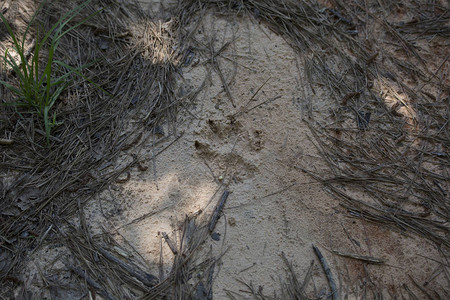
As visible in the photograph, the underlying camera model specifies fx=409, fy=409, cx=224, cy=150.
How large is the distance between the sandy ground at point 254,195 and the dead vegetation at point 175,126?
6cm

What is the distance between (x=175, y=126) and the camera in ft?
7.19

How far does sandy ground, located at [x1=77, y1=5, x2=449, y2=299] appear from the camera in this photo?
6.06ft

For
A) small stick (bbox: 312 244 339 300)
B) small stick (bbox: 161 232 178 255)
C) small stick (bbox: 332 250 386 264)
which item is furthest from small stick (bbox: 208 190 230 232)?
small stick (bbox: 332 250 386 264)

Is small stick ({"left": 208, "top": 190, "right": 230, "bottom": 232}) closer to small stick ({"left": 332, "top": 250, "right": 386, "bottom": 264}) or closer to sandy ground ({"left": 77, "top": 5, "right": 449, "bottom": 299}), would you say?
sandy ground ({"left": 77, "top": 5, "right": 449, "bottom": 299})

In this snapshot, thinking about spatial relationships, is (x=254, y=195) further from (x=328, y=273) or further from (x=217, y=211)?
(x=328, y=273)

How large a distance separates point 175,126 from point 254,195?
567 mm

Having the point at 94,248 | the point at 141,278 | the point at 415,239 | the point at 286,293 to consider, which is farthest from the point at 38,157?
the point at 415,239

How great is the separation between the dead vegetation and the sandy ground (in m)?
0.06

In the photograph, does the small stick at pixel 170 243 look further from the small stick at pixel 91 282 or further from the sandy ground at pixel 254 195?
the small stick at pixel 91 282

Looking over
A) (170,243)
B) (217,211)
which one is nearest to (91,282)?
(170,243)

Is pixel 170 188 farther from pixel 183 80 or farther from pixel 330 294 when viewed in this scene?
pixel 330 294

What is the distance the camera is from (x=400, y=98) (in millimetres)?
2371

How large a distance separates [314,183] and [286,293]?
0.57 metres

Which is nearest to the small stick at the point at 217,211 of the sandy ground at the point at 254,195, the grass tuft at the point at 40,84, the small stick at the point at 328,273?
the sandy ground at the point at 254,195
